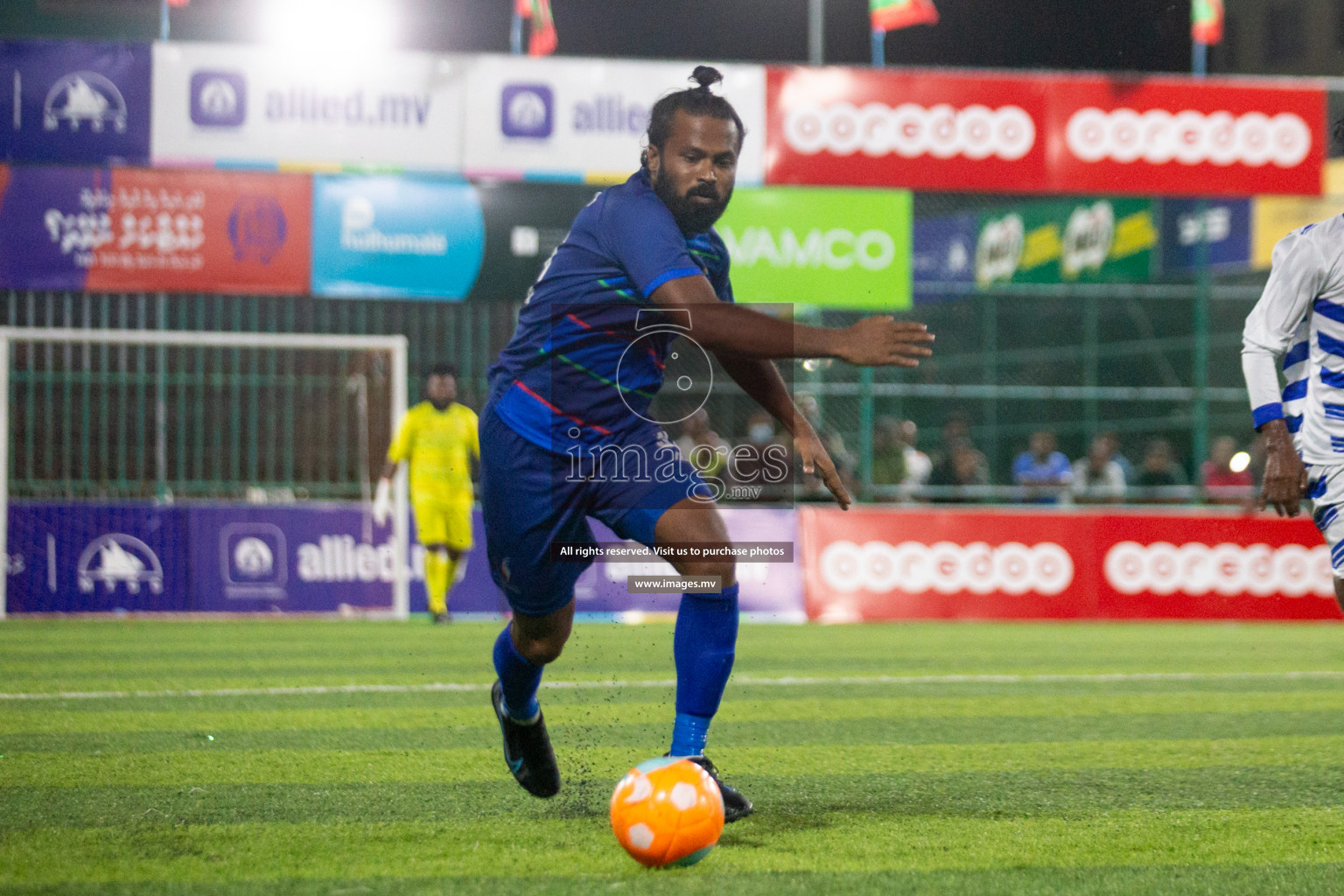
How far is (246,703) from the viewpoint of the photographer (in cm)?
723

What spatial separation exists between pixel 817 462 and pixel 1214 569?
38.0 ft

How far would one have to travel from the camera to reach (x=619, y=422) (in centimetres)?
412

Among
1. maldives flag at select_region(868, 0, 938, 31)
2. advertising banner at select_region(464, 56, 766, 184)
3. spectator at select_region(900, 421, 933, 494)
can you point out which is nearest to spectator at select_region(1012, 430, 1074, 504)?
spectator at select_region(900, 421, 933, 494)

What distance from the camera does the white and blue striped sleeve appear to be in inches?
178

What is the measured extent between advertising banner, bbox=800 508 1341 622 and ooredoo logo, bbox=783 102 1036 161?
3.83 meters

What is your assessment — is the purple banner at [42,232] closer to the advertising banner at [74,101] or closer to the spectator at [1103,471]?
the advertising banner at [74,101]

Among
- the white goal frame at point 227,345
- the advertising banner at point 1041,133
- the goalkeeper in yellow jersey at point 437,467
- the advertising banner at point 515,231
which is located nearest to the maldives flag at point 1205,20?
the advertising banner at point 1041,133

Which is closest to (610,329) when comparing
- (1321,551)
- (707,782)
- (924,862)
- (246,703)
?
(707,782)

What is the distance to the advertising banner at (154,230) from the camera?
1424 centimetres

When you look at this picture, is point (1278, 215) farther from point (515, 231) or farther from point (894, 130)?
point (515, 231)

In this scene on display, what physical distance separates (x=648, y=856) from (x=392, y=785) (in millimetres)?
1535

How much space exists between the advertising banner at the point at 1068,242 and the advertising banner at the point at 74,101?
12.2 m

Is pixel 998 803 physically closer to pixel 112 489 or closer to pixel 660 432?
pixel 660 432

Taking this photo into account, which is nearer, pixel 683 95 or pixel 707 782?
pixel 707 782
